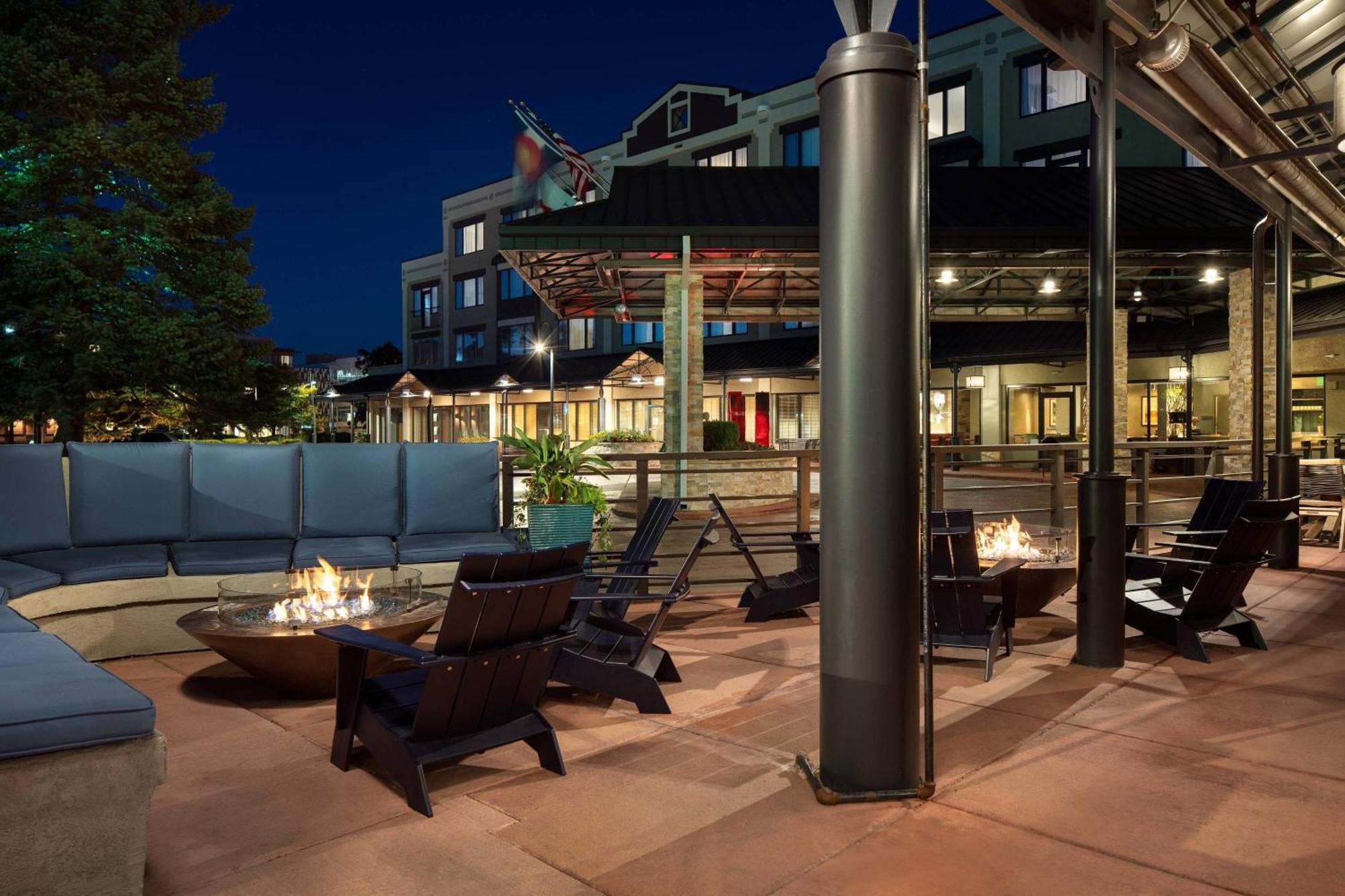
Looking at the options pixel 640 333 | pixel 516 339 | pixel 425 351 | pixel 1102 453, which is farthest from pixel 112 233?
pixel 425 351

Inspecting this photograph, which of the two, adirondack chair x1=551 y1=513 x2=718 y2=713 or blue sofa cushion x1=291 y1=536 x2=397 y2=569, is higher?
blue sofa cushion x1=291 y1=536 x2=397 y2=569

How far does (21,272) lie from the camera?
1393 cm

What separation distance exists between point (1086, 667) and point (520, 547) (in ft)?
13.1

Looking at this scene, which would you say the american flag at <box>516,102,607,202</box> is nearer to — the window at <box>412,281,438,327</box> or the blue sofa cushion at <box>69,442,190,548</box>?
the blue sofa cushion at <box>69,442,190,548</box>

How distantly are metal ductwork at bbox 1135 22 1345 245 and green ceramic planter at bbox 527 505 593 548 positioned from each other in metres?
5.30

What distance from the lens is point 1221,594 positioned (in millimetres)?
5797

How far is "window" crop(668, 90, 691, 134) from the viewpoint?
36.8m

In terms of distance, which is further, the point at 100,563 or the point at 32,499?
the point at 32,499

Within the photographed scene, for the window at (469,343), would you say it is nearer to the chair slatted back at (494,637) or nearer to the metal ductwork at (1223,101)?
the metal ductwork at (1223,101)

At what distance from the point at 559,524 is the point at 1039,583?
388cm

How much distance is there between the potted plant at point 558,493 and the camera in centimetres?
787

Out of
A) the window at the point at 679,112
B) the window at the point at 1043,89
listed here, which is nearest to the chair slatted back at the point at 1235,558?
the window at the point at 1043,89

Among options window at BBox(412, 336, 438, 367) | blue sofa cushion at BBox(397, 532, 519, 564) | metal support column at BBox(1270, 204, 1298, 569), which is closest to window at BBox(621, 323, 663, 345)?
window at BBox(412, 336, 438, 367)

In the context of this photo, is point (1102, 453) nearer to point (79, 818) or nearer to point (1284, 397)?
point (79, 818)
